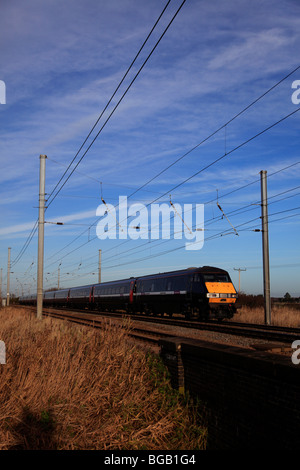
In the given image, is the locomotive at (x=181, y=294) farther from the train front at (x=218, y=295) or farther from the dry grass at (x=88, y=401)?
the dry grass at (x=88, y=401)

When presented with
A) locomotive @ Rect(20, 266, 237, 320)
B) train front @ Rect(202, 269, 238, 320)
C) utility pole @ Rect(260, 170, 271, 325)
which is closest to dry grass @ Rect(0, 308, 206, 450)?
utility pole @ Rect(260, 170, 271, 325)

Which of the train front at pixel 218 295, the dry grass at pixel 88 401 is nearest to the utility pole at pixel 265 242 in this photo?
the train front at pixel 218 295

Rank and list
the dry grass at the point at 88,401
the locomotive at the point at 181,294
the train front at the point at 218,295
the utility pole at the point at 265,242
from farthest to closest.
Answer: the locomotive at the point at 181,294 → the train front at the point at 218,295 → the utility pole at the point at 265,242 → the dry grass at the point at 88,401

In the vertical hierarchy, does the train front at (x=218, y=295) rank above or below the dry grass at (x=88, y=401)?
above

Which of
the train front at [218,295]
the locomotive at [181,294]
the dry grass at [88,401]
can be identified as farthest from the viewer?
the locomotive at [181,294]

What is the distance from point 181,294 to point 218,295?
9.70ft

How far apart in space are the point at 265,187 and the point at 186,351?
1624 centimetres

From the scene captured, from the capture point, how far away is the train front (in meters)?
22.5

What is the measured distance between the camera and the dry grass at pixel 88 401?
5.75 metres

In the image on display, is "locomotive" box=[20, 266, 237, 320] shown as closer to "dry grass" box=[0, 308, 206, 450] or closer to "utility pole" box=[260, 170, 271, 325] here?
"utility pole" box=[260, 170, 271, 325]

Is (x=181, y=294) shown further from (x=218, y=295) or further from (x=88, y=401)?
(x=88, y=401)

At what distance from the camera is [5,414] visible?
223 inches

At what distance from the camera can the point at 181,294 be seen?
2497 centimetres
